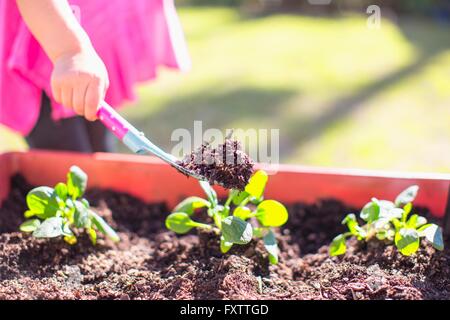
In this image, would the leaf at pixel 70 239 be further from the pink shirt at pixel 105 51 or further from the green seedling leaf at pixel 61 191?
the pink shirt at pixel 105 51

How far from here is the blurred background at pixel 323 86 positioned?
2.24 meters

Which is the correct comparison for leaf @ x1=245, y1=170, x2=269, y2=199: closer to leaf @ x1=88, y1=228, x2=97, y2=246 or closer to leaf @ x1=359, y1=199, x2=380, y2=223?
leaf @ x1=359, y1=199, x2=380, y2=223

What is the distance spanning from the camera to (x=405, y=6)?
148 inches

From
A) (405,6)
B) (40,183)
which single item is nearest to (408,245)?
(40,183)

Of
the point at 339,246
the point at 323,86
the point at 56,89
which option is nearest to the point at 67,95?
the point at 56,89

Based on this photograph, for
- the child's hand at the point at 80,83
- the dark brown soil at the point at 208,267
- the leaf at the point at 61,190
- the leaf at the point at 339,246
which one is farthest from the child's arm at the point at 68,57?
the leaf at the point at 339,246

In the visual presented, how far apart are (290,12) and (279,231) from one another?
2709 mm

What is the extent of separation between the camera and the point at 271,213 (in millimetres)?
1187

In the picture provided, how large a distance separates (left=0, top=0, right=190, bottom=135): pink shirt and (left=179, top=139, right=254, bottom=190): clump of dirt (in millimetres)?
490

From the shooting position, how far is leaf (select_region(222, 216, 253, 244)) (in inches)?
43.0

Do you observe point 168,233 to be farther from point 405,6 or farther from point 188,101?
point 405,6

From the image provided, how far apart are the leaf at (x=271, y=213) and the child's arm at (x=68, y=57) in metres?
0.35

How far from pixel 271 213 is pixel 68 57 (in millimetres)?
453

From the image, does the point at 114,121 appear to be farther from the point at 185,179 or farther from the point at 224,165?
the point at 185,179
